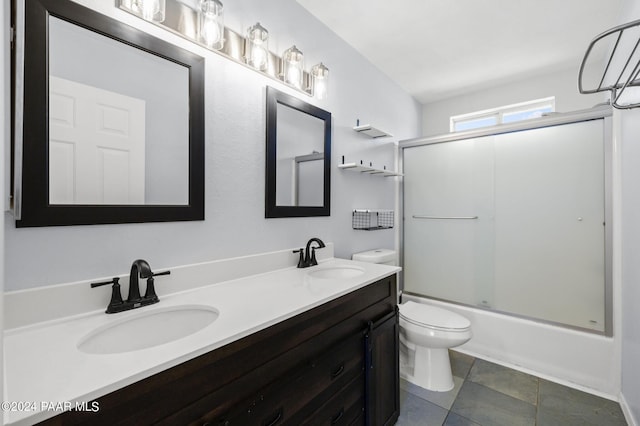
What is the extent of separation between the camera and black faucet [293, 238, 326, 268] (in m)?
1.71

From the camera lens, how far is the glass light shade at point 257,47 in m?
1.43

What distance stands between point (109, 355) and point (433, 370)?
194 cm

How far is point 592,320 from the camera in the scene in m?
2.04

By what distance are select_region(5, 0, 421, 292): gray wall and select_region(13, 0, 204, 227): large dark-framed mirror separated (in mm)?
55

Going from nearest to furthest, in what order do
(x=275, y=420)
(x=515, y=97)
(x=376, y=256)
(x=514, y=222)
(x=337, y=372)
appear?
(x=275, y=420), (x=337, y=372), (x=376, y=256), (x=514, y=222), (x=515, y=97)

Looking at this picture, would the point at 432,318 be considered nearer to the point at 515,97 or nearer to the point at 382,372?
the point at 382,372

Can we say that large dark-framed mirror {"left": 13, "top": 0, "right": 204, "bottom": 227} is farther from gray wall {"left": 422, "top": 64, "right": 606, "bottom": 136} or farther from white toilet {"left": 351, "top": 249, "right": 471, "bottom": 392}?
gray wall {"left": 422, "top": 64, "right": 606, "bottom": 136}

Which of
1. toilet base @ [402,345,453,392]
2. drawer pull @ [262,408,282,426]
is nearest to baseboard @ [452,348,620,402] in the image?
toilet base @ [402,345,453,392]

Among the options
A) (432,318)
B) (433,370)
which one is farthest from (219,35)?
(433,370)

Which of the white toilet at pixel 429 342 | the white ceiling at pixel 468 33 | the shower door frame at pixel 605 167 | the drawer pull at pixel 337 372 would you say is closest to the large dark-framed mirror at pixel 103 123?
the drawer pull at pixel 337 372

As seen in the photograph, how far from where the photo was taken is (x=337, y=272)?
5.90 ft

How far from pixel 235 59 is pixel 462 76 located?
2.28m

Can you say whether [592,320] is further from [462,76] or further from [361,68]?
[361,68]

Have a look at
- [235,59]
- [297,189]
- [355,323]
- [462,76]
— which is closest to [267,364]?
[355,323]
